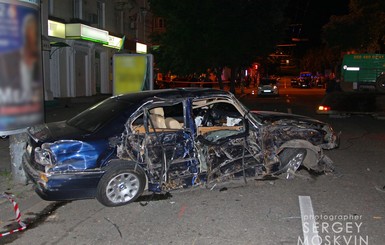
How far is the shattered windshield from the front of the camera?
574 cm

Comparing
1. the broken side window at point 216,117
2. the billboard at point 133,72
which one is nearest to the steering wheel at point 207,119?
the broken side window at point 216,117

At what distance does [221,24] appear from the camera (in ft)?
83.4

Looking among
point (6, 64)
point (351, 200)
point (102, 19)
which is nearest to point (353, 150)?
point (351, 200)

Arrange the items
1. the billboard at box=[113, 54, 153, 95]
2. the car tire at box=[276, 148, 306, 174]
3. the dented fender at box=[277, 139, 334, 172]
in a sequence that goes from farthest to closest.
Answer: the billboard at box=[113, 54, 153, 95]
the car tire at box=[276, 148, 306, 174]
the dented fender at box=[277, 139, 334, 172]

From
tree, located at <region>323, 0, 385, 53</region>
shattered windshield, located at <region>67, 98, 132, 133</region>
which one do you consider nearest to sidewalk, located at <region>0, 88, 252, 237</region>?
shattered windshield, located at <region>67, 98, 132, 133</region>

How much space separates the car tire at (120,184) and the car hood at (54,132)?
0.64 meters

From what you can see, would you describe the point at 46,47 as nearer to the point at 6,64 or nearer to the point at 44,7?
the point at 44,7

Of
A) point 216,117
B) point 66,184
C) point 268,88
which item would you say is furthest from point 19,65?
point 268,88

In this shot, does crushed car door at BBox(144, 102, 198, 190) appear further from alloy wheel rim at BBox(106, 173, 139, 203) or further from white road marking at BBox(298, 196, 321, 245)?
white road marking at BBox(298, 196, 321, 245)

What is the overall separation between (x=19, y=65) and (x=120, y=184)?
2454mm

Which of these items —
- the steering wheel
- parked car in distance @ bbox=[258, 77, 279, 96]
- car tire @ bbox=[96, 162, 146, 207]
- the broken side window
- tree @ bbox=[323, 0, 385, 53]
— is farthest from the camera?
parked car in distance @ bbox=[258, 77, 279, 96]

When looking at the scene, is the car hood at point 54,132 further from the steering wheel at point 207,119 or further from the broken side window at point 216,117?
the steering wheel at point 207,119

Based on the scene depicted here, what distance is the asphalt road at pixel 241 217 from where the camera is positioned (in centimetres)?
457

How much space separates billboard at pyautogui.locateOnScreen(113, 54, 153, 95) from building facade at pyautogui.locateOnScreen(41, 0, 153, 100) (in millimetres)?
6576
